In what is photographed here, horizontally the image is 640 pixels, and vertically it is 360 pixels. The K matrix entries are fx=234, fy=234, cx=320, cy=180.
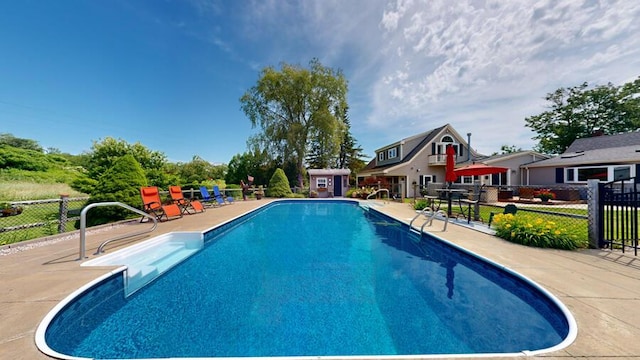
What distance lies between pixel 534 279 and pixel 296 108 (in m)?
23.9

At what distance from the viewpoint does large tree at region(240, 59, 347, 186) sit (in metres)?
24.1

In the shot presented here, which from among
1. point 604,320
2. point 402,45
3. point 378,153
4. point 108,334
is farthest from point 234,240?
point 378,153

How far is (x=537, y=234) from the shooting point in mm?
5430

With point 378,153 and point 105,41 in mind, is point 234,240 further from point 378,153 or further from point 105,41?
point 378,153

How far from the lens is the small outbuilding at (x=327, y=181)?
71.2ft

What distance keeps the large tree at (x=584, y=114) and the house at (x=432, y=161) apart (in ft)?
43.4

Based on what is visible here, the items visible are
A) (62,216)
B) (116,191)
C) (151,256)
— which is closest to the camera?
(151,256)

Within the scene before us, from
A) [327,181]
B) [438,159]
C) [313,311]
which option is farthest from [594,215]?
[327,181]

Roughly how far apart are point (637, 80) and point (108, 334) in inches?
1749

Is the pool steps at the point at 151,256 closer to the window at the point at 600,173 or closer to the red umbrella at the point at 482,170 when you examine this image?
the red umbrella at the point at 482,170

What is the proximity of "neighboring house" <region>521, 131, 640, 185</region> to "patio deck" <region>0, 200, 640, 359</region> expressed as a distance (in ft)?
52.5

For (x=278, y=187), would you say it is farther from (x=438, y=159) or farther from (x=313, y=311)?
(x=313, y=311)

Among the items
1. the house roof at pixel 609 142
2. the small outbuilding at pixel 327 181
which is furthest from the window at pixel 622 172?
the small outbuilding at pixel 327 181

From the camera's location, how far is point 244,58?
631 inches
